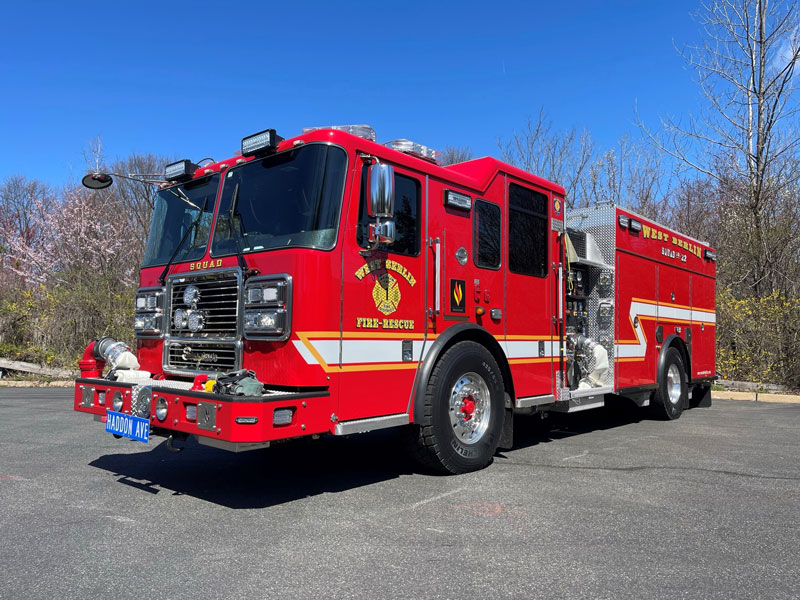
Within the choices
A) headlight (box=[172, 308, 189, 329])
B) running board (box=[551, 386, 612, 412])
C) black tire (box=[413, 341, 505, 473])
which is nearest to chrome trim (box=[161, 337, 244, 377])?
headlight (box=[172, 308, 189, 329])

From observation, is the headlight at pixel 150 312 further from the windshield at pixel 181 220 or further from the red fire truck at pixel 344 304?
the windshield at pixel 181 220

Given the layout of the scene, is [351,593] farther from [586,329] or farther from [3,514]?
[586,329]

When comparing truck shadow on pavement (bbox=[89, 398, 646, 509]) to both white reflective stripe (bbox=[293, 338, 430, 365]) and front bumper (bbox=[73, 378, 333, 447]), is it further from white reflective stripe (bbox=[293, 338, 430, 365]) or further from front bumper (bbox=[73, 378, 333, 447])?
white reflective stripe (bbox=[293, 338, 430, 365])

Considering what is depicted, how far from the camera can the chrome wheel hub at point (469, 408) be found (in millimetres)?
5306

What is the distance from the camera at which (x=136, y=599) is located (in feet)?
9.28

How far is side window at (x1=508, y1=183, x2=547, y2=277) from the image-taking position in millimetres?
6184

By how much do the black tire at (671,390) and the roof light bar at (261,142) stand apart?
645 centimetres

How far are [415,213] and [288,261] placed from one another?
1.33 meters

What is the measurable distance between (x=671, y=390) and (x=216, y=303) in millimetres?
7116

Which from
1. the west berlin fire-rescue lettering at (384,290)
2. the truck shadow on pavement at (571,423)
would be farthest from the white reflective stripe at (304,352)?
the truck shadow on pavement at (571,423)

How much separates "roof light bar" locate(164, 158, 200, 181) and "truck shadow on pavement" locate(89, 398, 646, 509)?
2.58 meters

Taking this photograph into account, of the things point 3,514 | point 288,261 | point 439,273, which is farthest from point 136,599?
point 439,273

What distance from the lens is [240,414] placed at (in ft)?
12.8

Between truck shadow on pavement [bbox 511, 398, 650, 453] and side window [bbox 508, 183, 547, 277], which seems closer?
side window [bbox 508, 183, 547, 277]
